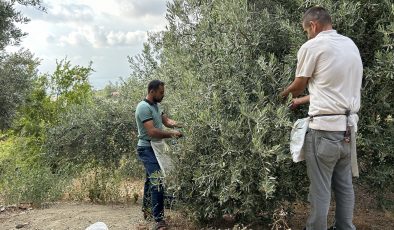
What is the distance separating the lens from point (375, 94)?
15.2ft

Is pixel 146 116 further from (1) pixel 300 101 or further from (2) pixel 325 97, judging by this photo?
(2) pixel 325 97

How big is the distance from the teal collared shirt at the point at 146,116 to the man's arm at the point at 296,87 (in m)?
1.85

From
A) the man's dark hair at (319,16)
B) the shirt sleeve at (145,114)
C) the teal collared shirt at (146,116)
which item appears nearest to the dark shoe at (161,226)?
the teal collared shirt at (146,116)

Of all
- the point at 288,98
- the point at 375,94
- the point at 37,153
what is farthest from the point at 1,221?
the point at 375,94

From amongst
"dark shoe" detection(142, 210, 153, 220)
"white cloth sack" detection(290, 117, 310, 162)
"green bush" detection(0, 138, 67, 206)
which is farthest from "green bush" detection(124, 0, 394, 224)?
"green bush" detection(0, 138, 67, 206)

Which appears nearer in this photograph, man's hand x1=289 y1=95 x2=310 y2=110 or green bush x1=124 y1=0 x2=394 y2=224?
man's hand x1=289 y1=95 x2=310 y2=110

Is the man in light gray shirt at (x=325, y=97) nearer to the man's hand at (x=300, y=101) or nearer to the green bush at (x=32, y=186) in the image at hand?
the man's hand at (x=300, y=101)

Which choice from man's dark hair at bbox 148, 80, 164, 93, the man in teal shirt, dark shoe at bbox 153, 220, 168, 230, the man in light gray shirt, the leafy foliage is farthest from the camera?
the leafy foliage

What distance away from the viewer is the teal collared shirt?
17.7 ft

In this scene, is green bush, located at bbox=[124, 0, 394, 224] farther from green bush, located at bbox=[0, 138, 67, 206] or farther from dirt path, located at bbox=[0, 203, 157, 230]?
green bush, located at bbox=[0, 138, 67, 206]

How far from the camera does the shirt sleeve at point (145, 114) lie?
17.7 feet

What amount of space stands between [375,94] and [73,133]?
5349mm

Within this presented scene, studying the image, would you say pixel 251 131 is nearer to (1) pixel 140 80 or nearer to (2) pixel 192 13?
(2) pixel 192 13

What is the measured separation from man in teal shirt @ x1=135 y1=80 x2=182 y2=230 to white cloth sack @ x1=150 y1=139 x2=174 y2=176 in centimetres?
8
